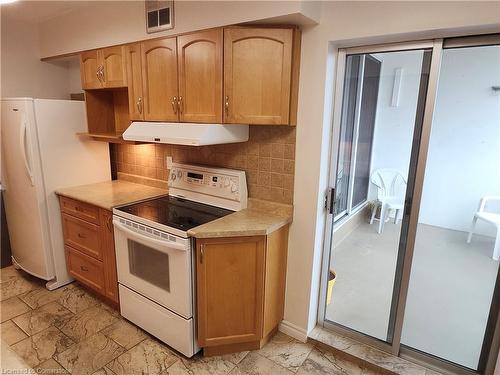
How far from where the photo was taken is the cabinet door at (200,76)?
1.95 m

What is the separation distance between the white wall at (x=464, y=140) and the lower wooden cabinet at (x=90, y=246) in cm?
225

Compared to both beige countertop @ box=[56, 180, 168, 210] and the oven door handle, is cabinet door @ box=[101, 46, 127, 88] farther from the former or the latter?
the oven door handle

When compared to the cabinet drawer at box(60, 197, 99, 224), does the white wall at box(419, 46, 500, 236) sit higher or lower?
higher

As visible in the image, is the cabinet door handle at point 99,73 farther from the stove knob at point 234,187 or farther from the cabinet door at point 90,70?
the stove knob at point 234,187

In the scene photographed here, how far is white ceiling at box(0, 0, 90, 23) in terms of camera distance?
255 centimetres

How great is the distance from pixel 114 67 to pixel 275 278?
2056 millimetres

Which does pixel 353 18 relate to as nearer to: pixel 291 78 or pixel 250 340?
pixel 291 78

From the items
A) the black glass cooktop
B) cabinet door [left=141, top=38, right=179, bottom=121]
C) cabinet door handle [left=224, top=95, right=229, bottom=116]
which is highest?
cabinet door [left=141, top=38, right=179, bottom=121]

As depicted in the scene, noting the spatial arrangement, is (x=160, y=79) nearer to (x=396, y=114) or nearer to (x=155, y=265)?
(x=155, y=265)

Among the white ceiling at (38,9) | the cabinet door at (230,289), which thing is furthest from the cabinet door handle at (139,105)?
the cabinet door at (230,289)

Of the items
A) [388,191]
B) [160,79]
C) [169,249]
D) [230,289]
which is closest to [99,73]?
[160,79]

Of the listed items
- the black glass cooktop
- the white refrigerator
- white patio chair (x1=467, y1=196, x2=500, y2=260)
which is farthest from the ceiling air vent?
white patio chair (x1=467, y1=196, x2=500, y2=260)

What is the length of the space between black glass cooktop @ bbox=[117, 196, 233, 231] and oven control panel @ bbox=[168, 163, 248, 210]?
70 mm

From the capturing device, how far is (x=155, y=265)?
212 cm
